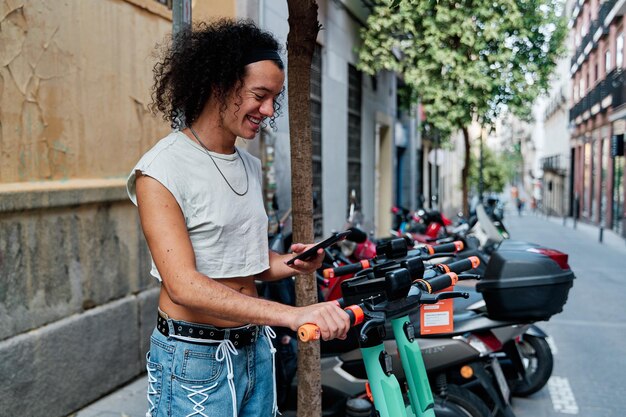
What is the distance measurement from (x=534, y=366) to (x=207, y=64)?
3.94m

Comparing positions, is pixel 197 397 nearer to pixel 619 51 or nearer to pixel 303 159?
pixel 303 159

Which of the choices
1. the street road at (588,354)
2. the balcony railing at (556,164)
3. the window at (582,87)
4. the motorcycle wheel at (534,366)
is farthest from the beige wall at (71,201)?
the balcony railing at (556,164)

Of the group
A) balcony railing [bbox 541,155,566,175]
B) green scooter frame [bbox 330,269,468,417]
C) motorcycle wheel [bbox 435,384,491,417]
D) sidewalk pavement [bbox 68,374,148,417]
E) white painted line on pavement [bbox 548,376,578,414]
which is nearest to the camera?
green scooter frame [bbox 330,269,468,417]

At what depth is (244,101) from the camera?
1.94 meters

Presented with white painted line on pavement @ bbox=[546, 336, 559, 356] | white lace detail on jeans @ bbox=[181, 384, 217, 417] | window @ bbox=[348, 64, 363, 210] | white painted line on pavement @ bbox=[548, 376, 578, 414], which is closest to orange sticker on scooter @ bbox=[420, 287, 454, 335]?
white lace detail on jeans @ bbox=[181, 384, 217, 417]

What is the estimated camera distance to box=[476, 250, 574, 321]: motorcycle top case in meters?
3.67

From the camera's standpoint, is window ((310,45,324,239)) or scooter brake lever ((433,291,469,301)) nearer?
scooter brake lever ((433,291,469,301))

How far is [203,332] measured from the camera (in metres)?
1.91

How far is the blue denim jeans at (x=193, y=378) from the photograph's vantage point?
1.89 meters

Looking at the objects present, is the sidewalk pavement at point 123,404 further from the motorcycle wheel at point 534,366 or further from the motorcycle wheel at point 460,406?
the motorcycle wheel at point 534,366

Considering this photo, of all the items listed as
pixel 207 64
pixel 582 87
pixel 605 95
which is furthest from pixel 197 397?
pixel 582 87

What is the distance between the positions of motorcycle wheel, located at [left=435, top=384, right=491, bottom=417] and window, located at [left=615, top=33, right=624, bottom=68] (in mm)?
23262

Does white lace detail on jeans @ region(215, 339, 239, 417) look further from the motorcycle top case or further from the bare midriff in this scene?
the motorcycle top case

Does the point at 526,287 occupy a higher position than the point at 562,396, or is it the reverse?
the point at 526,287
